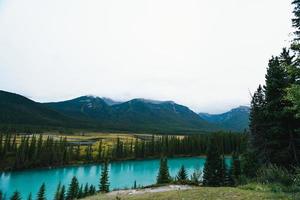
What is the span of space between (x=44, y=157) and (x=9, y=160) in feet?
44.4

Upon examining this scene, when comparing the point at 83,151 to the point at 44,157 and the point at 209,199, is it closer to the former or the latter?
the point at 44,157

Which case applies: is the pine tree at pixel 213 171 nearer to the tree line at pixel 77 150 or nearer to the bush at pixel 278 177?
the bush at pixel 278 177

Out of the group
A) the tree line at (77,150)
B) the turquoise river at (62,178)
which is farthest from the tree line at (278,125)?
the tree line at (77,150)

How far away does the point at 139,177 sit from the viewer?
85.7 metres

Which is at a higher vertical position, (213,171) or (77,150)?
(213,171)

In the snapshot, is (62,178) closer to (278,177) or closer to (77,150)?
(77,150)

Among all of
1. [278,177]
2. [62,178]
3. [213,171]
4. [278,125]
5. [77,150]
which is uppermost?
[278,125]

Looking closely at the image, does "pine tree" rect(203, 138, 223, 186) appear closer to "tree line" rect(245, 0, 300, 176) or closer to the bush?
"tree line" rect(245, 0, 300, 176)

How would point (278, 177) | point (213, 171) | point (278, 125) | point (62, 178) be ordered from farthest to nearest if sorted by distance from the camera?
point (62, 178) < point (213, 171) < point (278, 125) < point (278, 177)

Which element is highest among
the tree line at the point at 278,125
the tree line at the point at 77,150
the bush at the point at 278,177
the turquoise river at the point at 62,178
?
the tree line at the point at 278,125

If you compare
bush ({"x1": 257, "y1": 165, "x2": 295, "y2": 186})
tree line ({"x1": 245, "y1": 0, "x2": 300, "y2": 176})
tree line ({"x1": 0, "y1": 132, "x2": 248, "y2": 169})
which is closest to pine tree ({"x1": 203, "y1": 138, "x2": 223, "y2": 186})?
tree line ({"x1": 245, "y1": 0, "x2": 300, "y2": 176})

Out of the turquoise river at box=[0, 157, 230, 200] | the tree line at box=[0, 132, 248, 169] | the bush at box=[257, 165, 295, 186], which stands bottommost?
the turquoise river at box=[0, 157, 230, 200]

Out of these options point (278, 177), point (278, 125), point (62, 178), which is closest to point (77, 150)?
point (62, 178)

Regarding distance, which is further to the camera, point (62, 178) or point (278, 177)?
point (62, 178)
